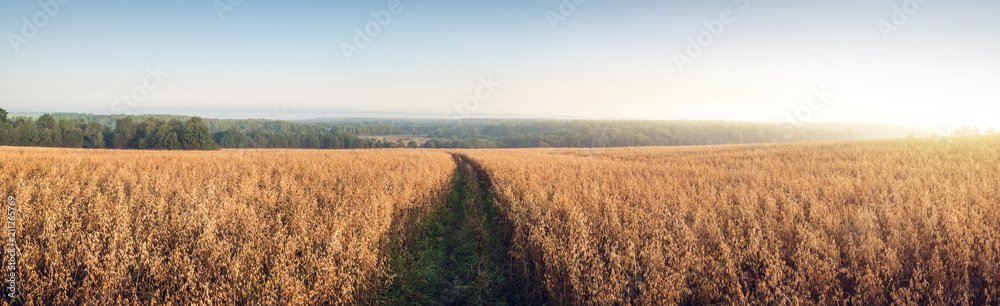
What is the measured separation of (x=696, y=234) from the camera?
13.4 feet

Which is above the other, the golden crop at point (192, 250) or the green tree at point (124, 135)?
the golden crop at point (192, 250)

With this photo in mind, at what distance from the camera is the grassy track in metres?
4.36

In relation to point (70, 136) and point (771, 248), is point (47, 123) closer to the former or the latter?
point (70, 136)

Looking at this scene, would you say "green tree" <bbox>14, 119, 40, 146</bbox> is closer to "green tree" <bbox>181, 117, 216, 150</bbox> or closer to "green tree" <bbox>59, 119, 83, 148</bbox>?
"green tree" <bbox>59, 119, 83, 148</bbox>

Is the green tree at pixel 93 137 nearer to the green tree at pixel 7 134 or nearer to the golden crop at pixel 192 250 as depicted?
the green tree at pixel 7 134

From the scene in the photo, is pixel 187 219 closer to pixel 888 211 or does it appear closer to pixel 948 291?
pixel 948 291

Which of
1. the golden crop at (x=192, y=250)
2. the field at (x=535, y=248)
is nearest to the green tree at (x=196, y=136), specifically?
the field at (x=535, y=248)

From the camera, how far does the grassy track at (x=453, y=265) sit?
14.3 ft

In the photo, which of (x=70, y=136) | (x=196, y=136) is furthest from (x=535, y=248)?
(x=70, y=136)

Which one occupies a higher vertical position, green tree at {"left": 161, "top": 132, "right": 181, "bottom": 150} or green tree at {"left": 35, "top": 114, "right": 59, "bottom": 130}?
green tree at {"left": 35, "top": 114, "right": 59, "bottom": 130}

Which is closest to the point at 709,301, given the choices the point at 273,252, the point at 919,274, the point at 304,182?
the point at 919,274

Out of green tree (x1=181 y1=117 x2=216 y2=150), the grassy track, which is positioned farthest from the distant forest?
the grassy track

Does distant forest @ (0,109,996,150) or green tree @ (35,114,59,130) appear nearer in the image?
distant forest @ (0,109,996,150)

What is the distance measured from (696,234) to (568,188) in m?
3.40
